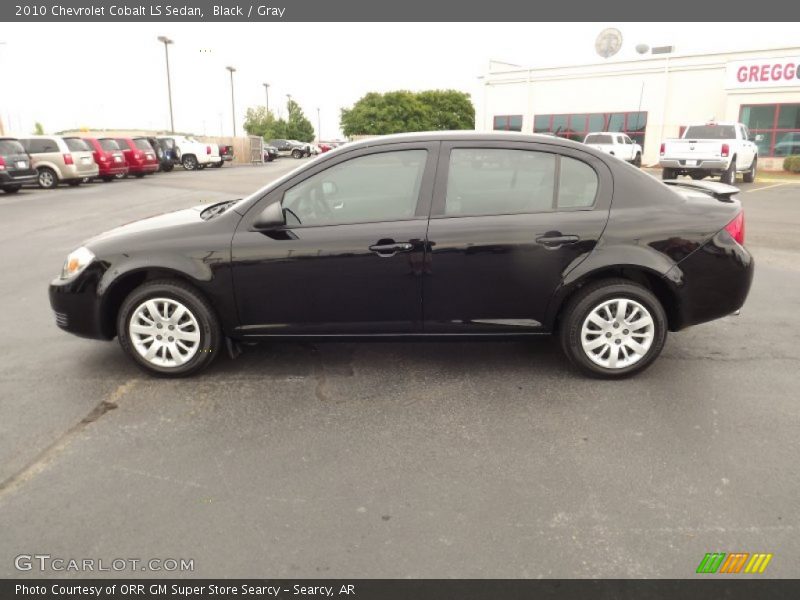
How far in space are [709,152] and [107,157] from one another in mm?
20549

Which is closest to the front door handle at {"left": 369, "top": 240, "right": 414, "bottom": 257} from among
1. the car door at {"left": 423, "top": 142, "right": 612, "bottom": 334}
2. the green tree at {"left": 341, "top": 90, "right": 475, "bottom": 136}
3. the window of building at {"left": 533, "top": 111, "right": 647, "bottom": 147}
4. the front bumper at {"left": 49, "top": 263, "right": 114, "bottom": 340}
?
the car door at {"left": 423, "top": 142, "right": 612, "bottom": 334}

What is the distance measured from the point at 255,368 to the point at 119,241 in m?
1.27

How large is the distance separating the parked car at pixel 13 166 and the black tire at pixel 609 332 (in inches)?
→ 736

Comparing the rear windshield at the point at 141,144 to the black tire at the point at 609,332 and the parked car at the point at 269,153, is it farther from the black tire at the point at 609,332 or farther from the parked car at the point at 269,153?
the black tire at the point at 609,332

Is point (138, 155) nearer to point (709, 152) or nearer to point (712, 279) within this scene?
point (709, 152)

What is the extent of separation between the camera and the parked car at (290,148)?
56844mm

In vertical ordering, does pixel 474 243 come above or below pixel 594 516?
above

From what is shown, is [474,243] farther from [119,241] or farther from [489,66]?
Answer: [489,66]

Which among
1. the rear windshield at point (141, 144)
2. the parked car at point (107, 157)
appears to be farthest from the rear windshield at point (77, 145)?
the rear windshield at point (141, 144)

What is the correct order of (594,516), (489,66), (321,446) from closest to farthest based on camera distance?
(594,516) → (321,446) → (489,66)

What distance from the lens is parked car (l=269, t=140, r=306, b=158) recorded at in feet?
186

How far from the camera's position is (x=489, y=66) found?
134 feet
